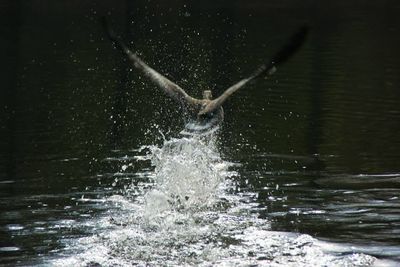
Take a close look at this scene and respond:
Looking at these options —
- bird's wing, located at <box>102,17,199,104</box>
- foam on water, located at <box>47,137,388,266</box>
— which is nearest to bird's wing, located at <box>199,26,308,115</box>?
bird's wing, located at <box>102,17,199,104</box>

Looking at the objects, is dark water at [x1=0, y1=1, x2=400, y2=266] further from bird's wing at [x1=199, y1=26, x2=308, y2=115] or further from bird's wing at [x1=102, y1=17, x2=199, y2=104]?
bird's wing at [x1=199, y1=26, x2=308, y2=115]

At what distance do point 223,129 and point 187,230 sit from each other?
10414mm

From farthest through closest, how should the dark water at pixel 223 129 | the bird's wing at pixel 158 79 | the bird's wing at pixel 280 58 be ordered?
the bird's wing at pixel 158 79, the dark water at pixel 223 129, the bird's wing at pixel 280 58

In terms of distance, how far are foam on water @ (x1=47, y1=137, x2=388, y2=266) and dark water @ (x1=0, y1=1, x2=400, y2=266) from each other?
9.7 inches

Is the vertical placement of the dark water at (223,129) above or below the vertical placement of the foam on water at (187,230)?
above

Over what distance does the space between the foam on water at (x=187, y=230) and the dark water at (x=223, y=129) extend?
25cm

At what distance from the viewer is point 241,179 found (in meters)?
18.1

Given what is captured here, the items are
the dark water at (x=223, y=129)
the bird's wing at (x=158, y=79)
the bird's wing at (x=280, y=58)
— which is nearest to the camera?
the bird's wing at (x=280, y=58)

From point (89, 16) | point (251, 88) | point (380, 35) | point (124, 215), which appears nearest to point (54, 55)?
point (251, 88)

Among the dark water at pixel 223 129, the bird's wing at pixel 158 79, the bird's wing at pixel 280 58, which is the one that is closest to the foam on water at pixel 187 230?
the dark water at pixel 223 129

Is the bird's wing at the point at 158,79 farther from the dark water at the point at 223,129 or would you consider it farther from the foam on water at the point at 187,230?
the dark water at the point at 223,129

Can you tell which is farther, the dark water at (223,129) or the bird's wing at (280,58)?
the dark water at (223,129)

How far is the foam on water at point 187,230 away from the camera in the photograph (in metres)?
12.7

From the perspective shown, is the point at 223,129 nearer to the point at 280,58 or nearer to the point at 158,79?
the point at 158,79
